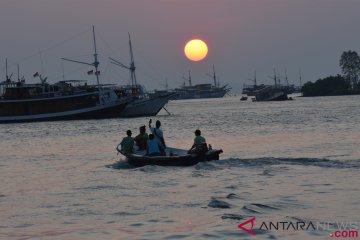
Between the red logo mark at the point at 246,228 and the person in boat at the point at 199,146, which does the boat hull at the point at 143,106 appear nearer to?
the person in boat at the point at 199,146

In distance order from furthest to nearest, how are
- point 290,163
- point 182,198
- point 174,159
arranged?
point 290,163, point 174,159, point 182,198

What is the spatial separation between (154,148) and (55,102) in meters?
66.7

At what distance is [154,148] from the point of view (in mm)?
27844

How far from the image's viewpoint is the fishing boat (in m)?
91.9

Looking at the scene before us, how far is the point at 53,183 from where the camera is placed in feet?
83.2

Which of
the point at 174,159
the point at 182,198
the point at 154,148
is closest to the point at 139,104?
the point at 154,148

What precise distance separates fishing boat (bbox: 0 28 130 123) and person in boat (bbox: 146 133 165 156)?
6563 centimetres

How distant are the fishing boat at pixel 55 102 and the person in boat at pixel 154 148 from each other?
6563 cm

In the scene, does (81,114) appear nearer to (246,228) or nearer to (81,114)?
(81,114)

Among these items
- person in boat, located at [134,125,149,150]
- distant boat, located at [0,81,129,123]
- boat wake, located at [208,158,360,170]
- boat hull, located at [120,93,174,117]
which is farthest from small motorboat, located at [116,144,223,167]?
boat hull, located at [120,93,174,117]

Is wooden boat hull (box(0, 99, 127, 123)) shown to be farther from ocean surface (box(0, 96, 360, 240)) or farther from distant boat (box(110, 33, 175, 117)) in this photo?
ocean surface (box(0, 96, 360, 240))

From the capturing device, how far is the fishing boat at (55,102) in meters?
91.9

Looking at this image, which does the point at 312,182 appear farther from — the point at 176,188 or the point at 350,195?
the point at 176,188

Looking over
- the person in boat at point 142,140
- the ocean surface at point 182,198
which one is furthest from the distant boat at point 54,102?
the person in boat at point 142,140
